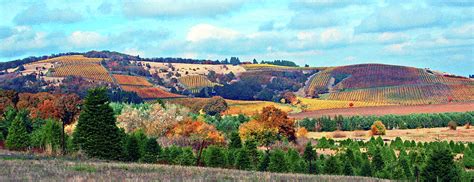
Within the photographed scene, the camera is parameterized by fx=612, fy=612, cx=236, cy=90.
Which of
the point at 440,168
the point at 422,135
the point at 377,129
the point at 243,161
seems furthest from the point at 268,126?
the point at 440,168

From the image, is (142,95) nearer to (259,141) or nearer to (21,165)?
(259,141)

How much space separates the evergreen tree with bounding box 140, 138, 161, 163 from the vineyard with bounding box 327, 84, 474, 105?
12388 centimetres

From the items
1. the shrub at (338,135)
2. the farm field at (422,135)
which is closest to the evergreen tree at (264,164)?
the farm field at (422,135)

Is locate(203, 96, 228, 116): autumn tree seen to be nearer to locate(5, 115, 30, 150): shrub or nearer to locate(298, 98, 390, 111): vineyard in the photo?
locate(298, 98, 390, 111): vineyard

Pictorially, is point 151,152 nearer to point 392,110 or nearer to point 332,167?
point 332,167

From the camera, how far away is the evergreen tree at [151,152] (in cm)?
5959

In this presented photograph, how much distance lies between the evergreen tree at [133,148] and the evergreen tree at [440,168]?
27.5m

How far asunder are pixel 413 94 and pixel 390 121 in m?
46.3

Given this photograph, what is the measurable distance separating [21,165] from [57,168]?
2123 mm

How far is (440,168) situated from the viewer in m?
44.5

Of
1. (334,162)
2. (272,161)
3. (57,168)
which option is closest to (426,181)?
(334,162)

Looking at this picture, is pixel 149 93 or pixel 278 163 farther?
pixel 149 93

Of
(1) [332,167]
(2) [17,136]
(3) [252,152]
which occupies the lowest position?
(1) [332,167]

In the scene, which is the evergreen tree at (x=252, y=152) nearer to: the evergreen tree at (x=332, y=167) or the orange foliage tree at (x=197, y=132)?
the evergreen tree at (x=332, y=167)
